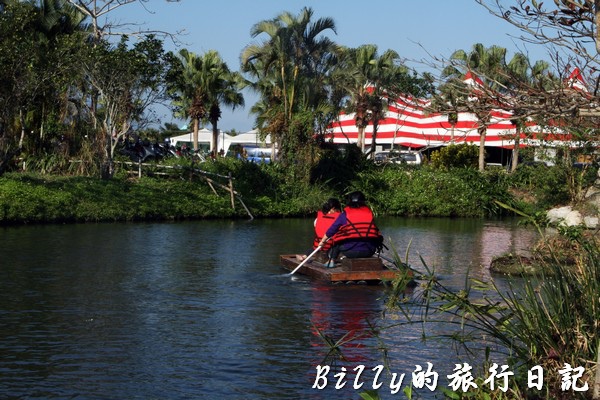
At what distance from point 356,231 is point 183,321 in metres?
3.92

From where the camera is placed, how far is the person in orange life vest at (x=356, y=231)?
16328 millimetres

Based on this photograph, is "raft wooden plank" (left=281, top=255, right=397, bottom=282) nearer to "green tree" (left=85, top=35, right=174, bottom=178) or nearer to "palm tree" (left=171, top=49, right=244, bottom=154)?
"green tree" (left=85, top=35, right=174, bottom=178)

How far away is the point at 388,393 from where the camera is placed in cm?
974

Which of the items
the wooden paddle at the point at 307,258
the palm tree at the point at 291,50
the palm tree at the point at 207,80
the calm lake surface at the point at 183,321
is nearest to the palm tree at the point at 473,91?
the calm lake surface at the point at 183,321

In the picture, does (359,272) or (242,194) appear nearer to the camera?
(359,272)

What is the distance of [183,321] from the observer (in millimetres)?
13570

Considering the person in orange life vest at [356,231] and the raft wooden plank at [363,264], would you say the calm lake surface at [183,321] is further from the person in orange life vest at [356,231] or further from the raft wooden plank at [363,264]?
the person in orange life vest at [356,231]

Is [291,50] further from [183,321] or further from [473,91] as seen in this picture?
[473,91]

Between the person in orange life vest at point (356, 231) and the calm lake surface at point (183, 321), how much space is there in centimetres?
64

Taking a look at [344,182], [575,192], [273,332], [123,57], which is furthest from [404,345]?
[344,182]

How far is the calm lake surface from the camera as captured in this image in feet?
33.2

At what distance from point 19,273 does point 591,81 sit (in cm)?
1377

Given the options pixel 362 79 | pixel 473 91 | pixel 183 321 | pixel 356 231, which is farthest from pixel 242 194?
pixel 473 91

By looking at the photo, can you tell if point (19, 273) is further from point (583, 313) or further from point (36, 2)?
point (36, 2)
